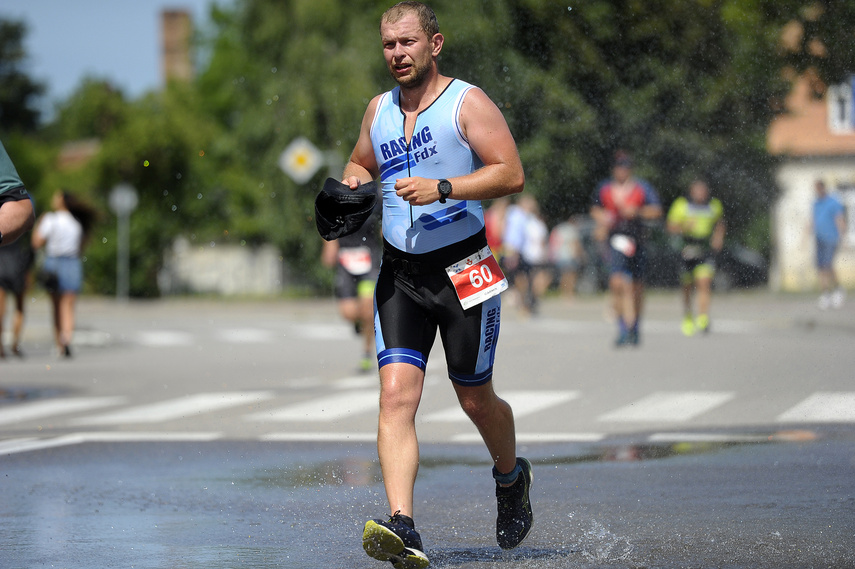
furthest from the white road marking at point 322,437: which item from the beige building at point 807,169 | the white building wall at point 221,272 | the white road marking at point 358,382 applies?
the white building wall at point 221,272

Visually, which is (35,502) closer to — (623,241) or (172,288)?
(623,241)

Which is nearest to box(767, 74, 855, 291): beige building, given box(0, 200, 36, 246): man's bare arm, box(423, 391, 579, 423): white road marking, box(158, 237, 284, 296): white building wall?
box(423, 391, 579, 423): white road marking

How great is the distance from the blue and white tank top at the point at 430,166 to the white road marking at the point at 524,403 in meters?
4.91

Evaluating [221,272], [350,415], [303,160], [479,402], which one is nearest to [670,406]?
[350,415]

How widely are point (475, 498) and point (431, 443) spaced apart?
2224 mm

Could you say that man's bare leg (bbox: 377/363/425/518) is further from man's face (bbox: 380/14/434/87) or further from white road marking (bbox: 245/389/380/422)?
white road marking (bbox: 245/389/380/422)

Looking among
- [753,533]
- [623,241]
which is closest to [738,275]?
[623,241]

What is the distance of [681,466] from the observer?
7375 millimetres

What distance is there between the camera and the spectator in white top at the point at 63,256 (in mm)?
16609

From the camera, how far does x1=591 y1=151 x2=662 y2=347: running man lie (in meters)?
15.2

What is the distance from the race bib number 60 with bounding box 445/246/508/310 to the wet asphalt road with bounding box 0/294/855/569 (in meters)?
0.94

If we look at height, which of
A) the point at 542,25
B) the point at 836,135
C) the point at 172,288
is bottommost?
the point at 172,288

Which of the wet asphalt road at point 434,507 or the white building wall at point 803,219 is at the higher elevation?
the white building wall at point 803,219

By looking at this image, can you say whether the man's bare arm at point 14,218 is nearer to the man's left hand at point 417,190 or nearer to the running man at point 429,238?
the running man at point 429,238
